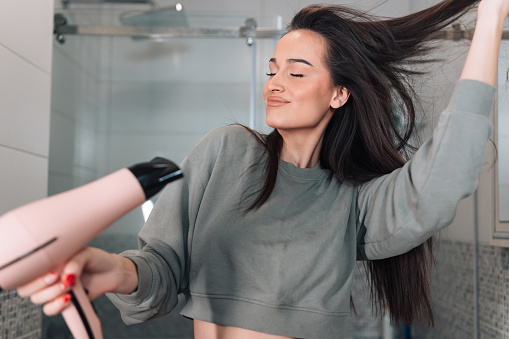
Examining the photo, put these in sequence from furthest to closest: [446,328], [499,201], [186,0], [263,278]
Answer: [186,0] < [446,328] < [499,201] < [263,278]

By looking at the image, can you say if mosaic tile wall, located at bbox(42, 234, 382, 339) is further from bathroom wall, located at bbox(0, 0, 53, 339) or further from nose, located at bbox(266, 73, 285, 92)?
nose, located at bbox(266, 73, 285, 92)

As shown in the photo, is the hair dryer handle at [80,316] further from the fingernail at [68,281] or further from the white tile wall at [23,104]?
the white tile wall at [23,104]

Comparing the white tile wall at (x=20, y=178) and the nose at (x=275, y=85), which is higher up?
the nose at (x=275, y=85)

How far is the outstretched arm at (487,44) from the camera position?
0.70 meters

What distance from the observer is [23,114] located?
1.25 meters

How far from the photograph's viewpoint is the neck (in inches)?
38.2

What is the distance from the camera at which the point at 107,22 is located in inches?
72.9

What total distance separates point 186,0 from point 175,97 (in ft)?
2.03

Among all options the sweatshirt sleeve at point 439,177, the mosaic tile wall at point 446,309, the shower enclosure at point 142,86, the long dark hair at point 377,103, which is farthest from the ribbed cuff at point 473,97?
the shower enclosure at point 142,86

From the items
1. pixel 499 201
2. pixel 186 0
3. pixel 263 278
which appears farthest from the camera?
pixel 186 0

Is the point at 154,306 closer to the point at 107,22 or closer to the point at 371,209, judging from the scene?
A: the point at 371,209

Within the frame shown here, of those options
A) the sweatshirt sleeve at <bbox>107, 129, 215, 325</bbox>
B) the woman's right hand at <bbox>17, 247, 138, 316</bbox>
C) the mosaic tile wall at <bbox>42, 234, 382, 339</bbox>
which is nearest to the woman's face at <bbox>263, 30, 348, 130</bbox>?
the sweatshirt sleeve at <bbox>107, 129, 215, 325</bbox>

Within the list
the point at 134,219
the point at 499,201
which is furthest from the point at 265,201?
the point at 134,219

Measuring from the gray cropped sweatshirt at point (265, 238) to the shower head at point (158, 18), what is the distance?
108cm
